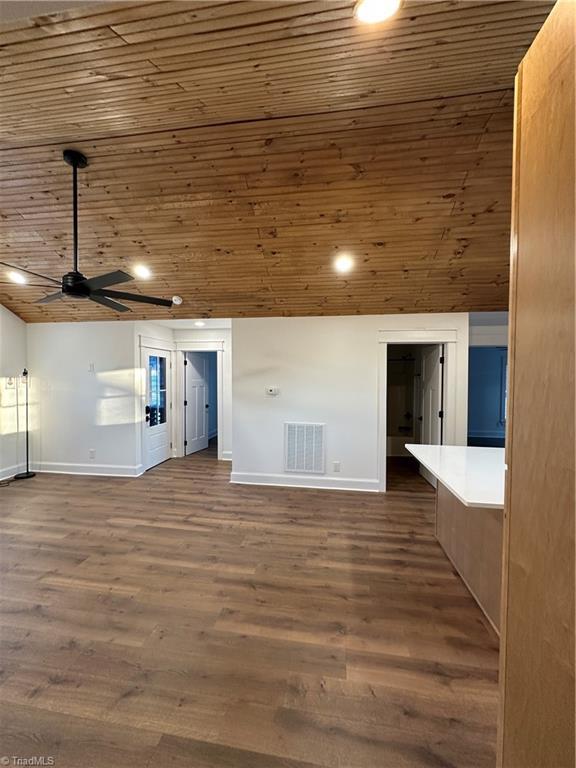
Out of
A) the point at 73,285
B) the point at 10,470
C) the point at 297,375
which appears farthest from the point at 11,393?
the point at 297,375

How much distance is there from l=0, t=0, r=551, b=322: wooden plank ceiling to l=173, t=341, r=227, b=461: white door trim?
1.56 m

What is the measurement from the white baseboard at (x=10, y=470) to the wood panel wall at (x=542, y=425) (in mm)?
6362

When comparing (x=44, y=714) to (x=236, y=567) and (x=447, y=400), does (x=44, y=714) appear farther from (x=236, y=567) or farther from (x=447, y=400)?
(x=447, y=400)

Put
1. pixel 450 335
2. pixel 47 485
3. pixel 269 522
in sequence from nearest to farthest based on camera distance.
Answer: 1. pixel 269 522
2. pixel 450 335
3. pixel 47 485

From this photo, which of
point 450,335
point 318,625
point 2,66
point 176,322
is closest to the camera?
point 2,66

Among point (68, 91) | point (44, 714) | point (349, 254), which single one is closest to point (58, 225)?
point (68, 91)

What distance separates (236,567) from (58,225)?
3724mm

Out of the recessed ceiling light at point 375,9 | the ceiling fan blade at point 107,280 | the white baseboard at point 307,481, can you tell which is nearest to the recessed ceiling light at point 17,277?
the ceiling fan blade at point 107,280

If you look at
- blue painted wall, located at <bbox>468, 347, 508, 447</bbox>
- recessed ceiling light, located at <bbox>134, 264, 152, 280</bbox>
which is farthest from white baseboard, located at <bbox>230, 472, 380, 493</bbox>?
blue painted wall, located at <bbox>468, 347, 508, 447</bbox>

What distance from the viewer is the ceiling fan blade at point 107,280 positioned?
2.45 m

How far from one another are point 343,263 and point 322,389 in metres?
1.75

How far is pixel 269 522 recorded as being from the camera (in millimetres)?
3648

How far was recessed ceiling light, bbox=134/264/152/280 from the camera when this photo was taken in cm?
Result: 391

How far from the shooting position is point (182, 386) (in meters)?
6.42
